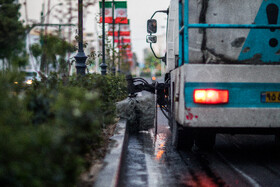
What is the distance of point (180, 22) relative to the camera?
6145 mm

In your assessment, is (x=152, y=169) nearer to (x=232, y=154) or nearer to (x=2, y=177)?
(x=232, y=154)

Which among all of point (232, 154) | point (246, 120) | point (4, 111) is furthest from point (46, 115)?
point (232, 154)

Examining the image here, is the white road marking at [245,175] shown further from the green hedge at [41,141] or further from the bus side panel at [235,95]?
the green hedge at [41,141]

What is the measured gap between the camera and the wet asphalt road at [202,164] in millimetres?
4719

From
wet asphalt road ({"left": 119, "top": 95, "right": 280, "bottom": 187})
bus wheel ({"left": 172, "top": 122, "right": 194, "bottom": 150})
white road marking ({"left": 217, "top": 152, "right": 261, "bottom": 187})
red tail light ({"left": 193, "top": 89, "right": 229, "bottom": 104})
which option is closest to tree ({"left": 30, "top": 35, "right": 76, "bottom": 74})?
wet asphalt road ({"left": 119, "top": 95, "right": 280, "bottom": 187})

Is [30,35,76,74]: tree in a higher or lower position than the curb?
higher

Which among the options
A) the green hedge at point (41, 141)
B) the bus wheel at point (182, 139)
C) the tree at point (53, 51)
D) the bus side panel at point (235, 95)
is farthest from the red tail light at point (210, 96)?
the tree at point (53, 51)

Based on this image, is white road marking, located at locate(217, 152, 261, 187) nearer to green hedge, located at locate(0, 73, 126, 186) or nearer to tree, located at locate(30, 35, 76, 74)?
green hedge, located at locate(0, 73, 126, 186)

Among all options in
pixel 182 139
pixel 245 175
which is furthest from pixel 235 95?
pixel 182 139

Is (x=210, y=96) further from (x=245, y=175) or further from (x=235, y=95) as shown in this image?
(x=245, y=175)

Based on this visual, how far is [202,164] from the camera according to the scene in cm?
572

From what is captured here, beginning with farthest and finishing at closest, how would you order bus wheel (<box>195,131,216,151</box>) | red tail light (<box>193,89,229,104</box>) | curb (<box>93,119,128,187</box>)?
bus wheel (<box>195,131,216,151</box>) → red tail light (<box>193,89,229,104</box>) → curb (<box>93,119,128,187</box>)

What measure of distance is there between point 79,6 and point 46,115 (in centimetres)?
480

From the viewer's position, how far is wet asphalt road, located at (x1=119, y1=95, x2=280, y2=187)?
472 centimetres
